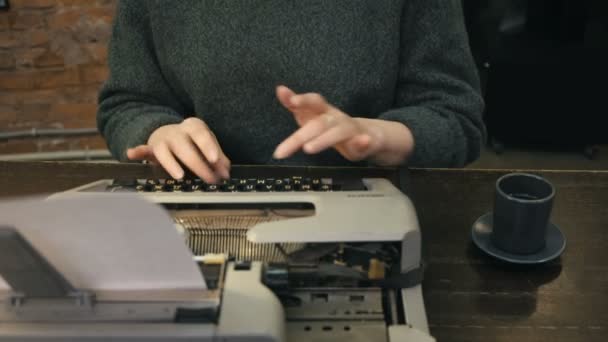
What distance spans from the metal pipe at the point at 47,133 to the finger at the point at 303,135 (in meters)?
1.68

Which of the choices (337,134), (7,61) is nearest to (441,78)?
(337,134)

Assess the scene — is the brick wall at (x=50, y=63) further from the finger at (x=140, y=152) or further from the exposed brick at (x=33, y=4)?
the finger at (x=140, y=152)

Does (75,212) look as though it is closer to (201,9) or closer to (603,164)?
(201,9)

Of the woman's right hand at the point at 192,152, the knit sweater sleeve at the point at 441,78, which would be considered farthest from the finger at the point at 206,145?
the knit sweater sleeve at the point at 441,78

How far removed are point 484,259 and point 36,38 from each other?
5.68ft

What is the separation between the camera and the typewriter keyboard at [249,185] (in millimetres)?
703

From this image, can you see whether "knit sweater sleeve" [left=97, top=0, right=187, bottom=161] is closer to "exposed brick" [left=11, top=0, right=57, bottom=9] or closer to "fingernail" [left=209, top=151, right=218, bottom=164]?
"fingernail" [left=209, top=151, right=218, bottom=164]

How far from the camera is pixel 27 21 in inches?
74.4

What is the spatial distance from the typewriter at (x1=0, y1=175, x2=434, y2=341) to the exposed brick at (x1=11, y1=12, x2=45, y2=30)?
1.51 meters

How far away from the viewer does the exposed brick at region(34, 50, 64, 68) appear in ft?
6.38

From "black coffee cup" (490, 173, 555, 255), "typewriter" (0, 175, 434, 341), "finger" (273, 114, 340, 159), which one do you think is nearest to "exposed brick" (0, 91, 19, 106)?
"typewriter" (0, 175, 434, 341)

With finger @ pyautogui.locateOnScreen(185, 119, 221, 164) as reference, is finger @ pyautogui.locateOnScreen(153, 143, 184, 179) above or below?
below

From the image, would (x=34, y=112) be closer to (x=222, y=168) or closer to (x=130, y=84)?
(x=130, y=84)

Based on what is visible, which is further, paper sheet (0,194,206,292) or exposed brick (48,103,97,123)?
exposed brick (48,103,97,123)
